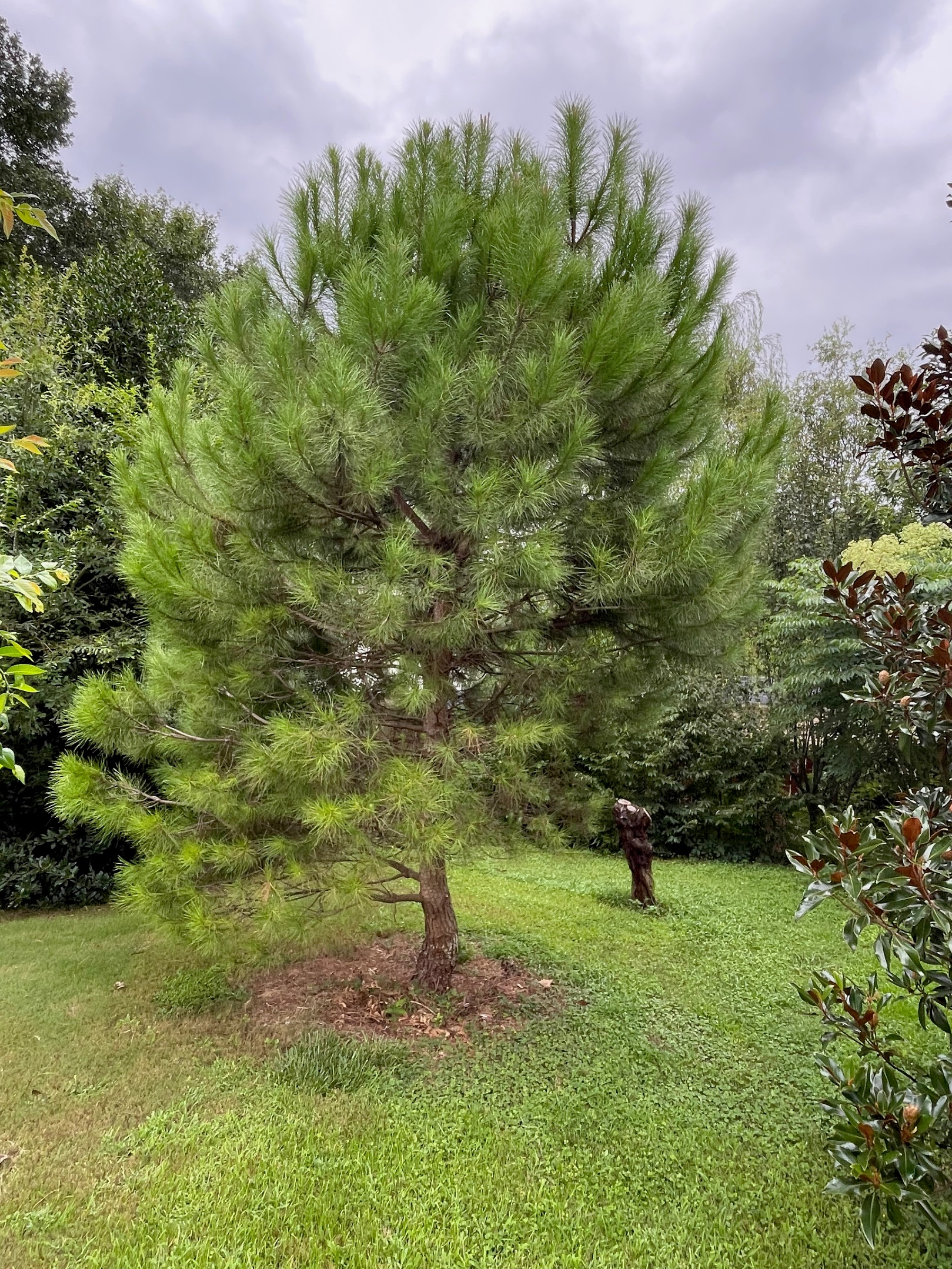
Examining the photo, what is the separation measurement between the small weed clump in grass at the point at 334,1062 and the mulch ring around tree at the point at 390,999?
0.14m

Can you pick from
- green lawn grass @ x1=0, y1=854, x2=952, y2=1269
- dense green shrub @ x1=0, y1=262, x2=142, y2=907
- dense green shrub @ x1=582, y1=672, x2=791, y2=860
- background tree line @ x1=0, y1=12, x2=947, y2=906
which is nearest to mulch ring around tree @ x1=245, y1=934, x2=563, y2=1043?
green lawn grass @ x1=0, y1=854, x2=952, y2=1269

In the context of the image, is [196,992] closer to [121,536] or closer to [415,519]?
[121,536]

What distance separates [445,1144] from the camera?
2.19 m

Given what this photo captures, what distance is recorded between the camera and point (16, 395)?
5297mm

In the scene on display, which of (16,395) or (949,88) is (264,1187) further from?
(16,395)

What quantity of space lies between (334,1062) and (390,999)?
0.70m

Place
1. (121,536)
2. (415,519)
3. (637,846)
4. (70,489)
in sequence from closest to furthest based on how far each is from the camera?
(415,519)
(121,536)
(637,846)
(70,489)

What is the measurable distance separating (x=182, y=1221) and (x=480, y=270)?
145 inches

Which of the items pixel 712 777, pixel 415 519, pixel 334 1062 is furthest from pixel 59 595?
pixel 712 777

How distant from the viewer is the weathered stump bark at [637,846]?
5.30 metres

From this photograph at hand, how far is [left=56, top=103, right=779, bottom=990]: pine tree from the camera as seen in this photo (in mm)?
2480

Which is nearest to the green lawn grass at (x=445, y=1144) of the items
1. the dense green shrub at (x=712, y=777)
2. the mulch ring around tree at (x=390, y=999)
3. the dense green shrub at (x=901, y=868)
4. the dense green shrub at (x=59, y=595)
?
the mulch ring around tree at (x=390, y=999)

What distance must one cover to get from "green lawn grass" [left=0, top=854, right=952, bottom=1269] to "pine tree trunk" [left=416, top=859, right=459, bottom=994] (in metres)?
0.59

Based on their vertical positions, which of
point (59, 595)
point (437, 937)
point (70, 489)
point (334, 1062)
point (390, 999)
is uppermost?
point (70, 489)
